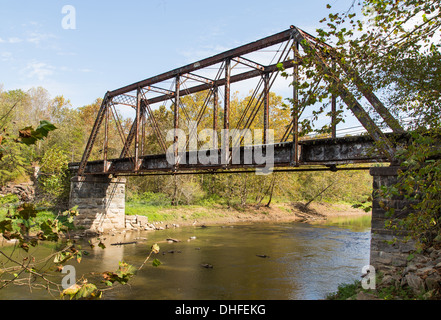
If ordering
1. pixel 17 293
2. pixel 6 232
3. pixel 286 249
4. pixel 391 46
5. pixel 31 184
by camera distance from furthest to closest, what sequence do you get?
pixel 31 184
pixel 286 249
pixel 17 293
pixel 391 46
pixel 6 232

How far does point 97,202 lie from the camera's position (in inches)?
965

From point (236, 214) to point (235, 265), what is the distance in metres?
20.2

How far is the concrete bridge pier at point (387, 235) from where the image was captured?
371 inches

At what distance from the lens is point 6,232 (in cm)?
293

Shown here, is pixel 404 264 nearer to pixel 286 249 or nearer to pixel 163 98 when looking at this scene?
pixel 286 249

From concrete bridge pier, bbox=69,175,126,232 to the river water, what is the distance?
85.6 inches

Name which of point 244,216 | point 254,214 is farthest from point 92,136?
point 254,214

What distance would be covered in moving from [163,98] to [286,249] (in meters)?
12.2

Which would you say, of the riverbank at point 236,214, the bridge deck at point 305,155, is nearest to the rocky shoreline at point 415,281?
the bridge deck at point 305,155

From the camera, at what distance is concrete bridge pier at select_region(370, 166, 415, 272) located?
9.41 metres

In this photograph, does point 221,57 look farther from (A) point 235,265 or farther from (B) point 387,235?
(B) point 387,235

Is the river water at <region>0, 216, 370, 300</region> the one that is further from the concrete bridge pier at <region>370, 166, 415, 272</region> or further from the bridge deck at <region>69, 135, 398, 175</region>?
the bridge deck at <region>69, 135, 398, 175</region>
